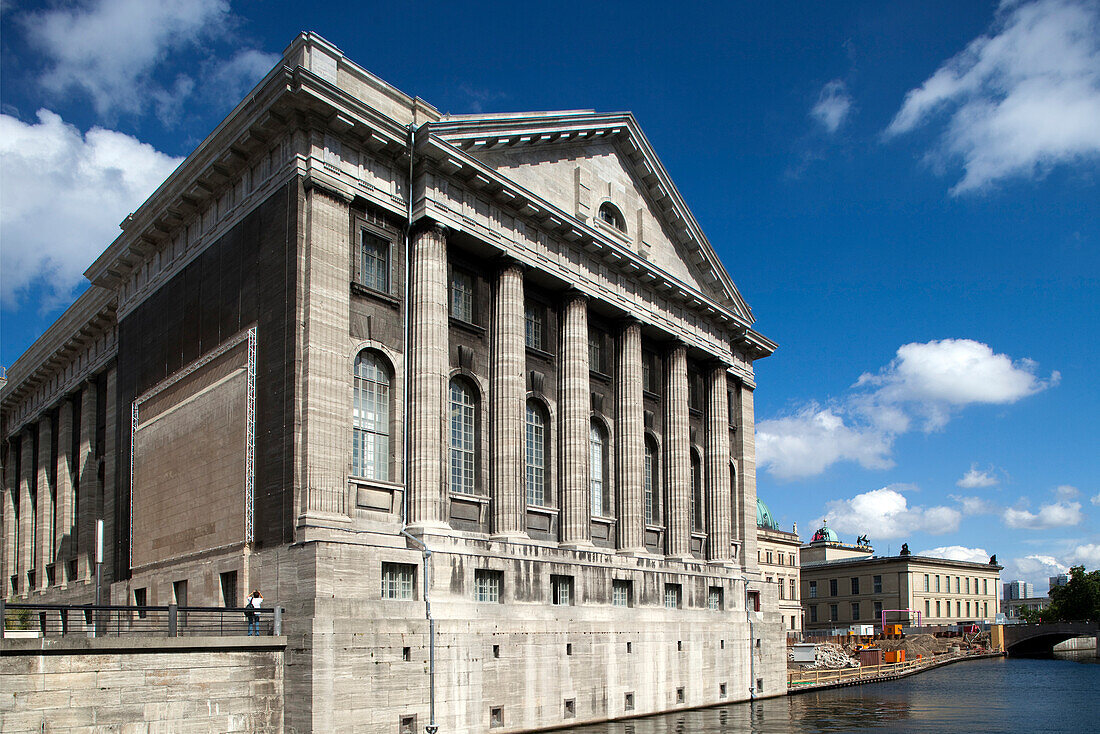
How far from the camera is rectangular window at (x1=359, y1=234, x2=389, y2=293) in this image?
34812mm

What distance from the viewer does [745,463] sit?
58719 millimetres

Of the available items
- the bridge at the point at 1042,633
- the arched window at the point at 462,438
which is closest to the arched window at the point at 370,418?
the arched window at the point at 462,438

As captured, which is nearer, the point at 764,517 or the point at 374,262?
the point at 374,262

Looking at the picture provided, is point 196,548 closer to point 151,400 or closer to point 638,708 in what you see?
point 151,400

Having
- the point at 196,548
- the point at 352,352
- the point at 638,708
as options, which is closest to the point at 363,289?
the point at 352,352

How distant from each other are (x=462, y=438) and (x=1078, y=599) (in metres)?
145

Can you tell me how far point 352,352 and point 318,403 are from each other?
2.64 meters

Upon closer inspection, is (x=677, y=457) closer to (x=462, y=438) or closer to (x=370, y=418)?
(x=462, y=438)

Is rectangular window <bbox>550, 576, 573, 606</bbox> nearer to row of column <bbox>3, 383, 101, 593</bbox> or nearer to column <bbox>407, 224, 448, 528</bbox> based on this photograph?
column <bbox>407, 224, 448, 528</bbox>

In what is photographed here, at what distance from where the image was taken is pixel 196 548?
35.4 m

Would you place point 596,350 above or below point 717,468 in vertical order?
above

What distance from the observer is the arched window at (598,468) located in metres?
45.0

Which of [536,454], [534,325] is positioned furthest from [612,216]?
[536,454]

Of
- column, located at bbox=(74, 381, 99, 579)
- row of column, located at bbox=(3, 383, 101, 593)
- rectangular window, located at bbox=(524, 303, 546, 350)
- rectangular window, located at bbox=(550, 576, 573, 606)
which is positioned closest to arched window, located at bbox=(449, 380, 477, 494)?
rectangular window, located at bbox=(524, 303, 546, 350)
